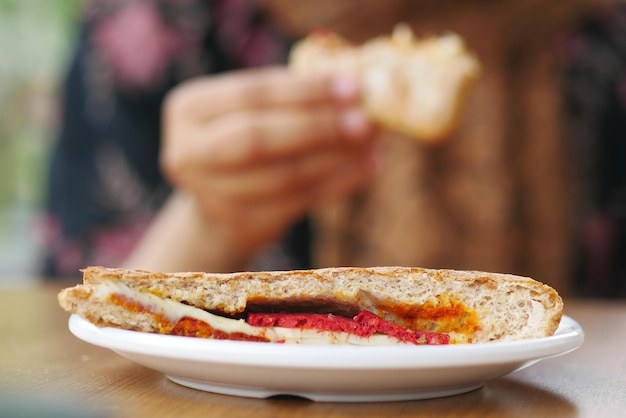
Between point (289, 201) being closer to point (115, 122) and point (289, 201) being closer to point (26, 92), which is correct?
point (115, 122)

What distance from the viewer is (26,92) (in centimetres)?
344

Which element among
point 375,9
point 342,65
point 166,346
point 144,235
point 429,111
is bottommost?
point 144,235

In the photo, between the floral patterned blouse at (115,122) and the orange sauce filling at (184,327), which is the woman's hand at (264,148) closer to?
the floral patterned blouse at (115,122)

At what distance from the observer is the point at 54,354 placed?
0.79 metres

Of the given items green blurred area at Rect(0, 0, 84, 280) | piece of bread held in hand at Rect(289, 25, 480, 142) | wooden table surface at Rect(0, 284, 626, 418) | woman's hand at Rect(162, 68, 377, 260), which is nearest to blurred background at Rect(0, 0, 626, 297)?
green blurred area at Rect(0, 0, 84, 280)

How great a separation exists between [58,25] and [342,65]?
226 cm

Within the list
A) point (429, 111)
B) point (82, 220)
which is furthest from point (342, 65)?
point (82, 220)

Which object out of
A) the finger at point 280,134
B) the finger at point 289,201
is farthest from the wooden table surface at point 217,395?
the finger at point 289,201

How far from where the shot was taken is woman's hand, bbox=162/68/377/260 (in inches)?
62.1

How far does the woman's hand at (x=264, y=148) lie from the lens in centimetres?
158

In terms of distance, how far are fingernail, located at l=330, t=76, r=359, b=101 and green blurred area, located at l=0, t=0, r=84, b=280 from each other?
219 centimetres

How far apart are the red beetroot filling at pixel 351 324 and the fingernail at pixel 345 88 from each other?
0.96 metres

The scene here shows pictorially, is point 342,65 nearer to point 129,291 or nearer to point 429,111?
point 429,111

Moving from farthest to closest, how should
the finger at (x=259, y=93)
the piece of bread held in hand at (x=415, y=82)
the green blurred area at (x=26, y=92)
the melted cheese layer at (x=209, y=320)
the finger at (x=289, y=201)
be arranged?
the green blurred area at (x=26, y=92)
the finger at (x=289, y=201)
the finger at (x=259, y=93)
the piece of bread held in hand at (x=415, y=82)
the melted cheese layer at (x=209, y=320)
